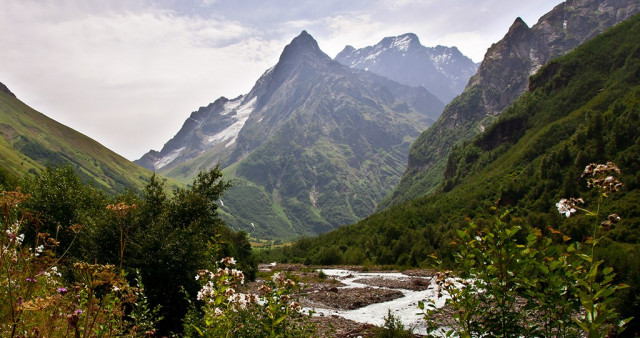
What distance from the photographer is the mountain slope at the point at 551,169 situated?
162 feet

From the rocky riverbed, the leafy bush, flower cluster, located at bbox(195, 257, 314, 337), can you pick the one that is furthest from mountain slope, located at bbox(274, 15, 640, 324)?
flower cluster, located at bbox(195, 257, 314, 337)

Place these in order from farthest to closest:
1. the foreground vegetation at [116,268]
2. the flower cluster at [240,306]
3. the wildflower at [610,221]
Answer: the flower cluster at [240,306]
the foreground vegetation at [116,268]
the wildflower at [610,221]

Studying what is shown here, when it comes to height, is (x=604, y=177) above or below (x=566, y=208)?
above

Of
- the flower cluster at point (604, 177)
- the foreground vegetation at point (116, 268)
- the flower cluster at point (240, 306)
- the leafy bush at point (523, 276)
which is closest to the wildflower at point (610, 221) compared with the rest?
the leafy bush at point (523, 276)

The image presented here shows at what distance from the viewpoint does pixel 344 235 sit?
11831 centimetres

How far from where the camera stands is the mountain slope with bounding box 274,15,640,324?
162 feet

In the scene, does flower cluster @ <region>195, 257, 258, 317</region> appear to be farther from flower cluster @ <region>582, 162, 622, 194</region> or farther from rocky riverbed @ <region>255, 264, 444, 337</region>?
rocky riverbed @ <region>255, 264, 444, 337</region>

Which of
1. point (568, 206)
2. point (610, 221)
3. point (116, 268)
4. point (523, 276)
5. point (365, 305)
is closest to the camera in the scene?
point (610, 221)

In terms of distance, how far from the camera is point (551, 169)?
78.2 metres

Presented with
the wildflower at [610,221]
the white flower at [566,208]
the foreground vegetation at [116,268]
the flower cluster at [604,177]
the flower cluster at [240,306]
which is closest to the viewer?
the wildflower at [610,221]

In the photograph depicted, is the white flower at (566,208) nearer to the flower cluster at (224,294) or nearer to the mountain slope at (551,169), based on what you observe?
the flower cluster at (224,294)

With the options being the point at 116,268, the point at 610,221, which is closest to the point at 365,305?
the point at 116,268

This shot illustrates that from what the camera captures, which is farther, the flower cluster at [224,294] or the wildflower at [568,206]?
the flower cluster at [224,294]

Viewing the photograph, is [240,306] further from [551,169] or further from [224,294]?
[551,169]
